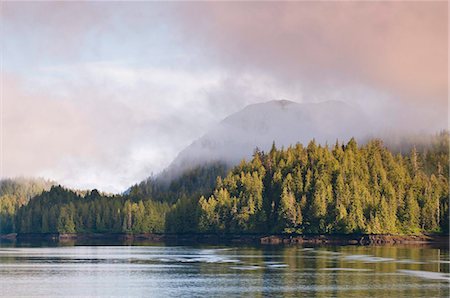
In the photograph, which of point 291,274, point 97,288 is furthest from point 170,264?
point 97,288

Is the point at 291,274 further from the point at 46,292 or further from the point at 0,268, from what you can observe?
the point at 0,268

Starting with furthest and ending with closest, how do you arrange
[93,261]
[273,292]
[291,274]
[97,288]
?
[93,261] < [291,274] < [97,288] < [273,292]

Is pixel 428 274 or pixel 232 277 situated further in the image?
pixel 428 274

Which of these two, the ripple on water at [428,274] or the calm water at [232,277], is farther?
the ripple on water at [428,274]

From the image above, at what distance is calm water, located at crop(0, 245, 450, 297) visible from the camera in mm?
86312

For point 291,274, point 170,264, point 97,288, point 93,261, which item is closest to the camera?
point 97,288

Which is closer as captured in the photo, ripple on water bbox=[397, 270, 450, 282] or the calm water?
the calm water

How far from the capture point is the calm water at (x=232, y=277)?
8631cm

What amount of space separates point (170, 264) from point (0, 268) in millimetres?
24841

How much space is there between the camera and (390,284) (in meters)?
93.4

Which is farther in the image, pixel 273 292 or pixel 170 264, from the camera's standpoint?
pixel 170 264

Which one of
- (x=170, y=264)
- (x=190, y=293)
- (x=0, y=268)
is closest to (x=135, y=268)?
(x=170, y=264)

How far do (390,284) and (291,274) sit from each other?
15448mm

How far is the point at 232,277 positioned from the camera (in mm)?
101750
